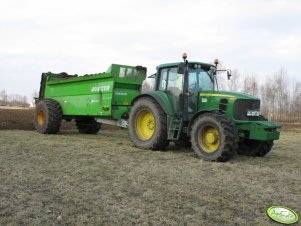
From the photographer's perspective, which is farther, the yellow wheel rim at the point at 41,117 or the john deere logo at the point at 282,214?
the yellow wheel rim at the point at 41,117

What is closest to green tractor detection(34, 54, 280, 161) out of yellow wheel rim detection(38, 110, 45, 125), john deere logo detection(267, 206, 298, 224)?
yellow wheel rim detection(38, 110, 45, 125)

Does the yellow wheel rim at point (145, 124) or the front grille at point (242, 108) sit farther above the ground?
the front grille at point (242, 108)

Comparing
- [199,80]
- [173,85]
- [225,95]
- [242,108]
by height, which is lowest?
[242,108]

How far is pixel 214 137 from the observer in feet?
26.5

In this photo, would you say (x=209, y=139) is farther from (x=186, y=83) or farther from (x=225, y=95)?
(x=186, y=83)

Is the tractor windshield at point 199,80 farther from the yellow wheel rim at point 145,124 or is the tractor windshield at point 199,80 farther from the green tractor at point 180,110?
the yellow wheel rim at point 145,124

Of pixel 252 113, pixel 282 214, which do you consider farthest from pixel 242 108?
pixel 282 214

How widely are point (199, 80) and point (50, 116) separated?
5.71 m

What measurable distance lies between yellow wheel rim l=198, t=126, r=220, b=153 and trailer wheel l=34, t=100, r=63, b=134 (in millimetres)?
6100

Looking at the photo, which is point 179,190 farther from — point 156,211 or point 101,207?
point 101,207

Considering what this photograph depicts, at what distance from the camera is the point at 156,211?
177 inches

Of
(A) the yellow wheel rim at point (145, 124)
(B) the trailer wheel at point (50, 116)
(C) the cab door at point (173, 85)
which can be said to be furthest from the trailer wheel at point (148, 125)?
(B) the trailer wheel at point (50, 116)

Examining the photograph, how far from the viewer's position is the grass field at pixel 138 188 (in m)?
4.33

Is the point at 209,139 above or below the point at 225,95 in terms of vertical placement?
A: below
